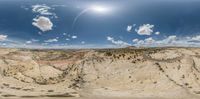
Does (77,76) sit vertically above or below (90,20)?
below

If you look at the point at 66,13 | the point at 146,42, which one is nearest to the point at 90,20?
the point at 66,13

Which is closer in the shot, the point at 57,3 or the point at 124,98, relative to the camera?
the point at 124,98

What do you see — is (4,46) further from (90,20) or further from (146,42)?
(146,42)

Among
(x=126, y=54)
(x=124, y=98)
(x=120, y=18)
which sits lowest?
(x=124, y=98)

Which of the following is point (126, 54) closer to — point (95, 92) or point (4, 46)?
point (95, 92)

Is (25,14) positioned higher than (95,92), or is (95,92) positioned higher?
(25,14)

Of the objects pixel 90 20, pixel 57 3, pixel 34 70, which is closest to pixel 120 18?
pixel 90 20
